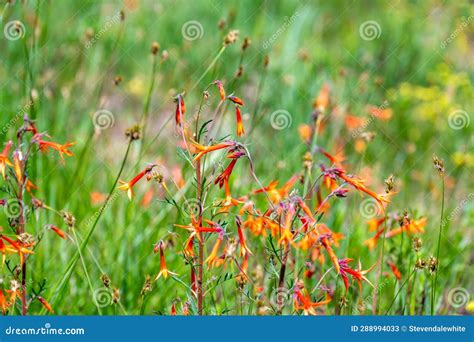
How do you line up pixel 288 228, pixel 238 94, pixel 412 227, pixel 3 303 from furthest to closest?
pixel 238 94 < pixel 412 227 < pixel 3 303 < pixel 288 228

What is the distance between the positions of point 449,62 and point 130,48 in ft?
10.0

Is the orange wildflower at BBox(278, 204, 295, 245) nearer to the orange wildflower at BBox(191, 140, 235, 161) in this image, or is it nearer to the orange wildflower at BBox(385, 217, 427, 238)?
the orange wildflower at BBox(191, 140, 235, 161)

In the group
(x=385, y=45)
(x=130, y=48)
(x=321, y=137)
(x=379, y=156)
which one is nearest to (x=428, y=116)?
(x=379, y=156)

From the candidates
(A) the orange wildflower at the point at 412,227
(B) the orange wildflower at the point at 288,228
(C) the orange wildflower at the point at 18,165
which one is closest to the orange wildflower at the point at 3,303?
(C) the orange wildflower at the point at 18,165

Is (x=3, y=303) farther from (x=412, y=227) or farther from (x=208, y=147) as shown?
(x=412, y=227)

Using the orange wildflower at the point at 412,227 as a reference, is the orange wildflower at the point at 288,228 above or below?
below

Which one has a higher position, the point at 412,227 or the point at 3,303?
the point at 412,227

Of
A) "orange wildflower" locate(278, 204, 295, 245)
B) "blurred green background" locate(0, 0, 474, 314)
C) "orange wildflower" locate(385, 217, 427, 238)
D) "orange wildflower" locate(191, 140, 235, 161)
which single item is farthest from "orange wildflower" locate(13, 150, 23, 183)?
"orange wildflower" locate(385, 217, 427, 238)

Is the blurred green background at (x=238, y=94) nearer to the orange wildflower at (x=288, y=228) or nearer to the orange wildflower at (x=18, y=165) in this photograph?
the orange wildflower at (x=18, y=165)

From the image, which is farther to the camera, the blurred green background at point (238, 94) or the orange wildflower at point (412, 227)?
the blurred green background at point (238, 94)

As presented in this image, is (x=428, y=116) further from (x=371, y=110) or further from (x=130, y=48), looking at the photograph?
(x=130, y=48)

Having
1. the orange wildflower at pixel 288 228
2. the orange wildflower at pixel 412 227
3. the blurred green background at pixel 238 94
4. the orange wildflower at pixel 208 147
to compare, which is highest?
the blurred green background at pixel 238 94

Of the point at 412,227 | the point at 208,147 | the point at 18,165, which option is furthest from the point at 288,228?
the point at 412,227

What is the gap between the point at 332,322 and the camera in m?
3.46
